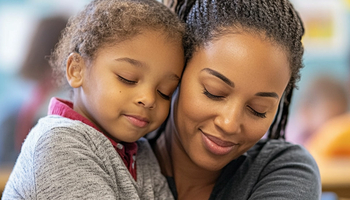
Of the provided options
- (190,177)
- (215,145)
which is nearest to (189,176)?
(190,177)

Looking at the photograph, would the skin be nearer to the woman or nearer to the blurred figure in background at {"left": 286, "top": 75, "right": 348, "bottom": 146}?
the woman

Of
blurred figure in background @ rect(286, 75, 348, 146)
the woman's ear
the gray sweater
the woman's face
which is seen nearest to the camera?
the gray sweater

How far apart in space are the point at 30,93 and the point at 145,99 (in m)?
1.51

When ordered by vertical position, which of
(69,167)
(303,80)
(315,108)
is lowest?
(315,108)

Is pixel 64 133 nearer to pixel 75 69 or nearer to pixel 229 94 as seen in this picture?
pixel 75 69

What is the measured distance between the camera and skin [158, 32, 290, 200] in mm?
1103

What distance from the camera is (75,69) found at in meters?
1.24

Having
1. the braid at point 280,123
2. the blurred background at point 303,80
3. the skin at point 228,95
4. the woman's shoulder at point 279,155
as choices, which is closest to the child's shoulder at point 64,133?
the skin at point 228,95

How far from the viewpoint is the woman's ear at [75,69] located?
1.22 m

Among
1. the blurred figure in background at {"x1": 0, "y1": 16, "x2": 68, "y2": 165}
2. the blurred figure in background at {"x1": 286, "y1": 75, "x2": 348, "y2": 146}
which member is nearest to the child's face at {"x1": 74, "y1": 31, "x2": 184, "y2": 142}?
the blurred figure in background at {"x1": 0, "y1": 16, "x2": 68, "y2": 165}

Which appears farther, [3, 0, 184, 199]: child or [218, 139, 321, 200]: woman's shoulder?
[218, 139, 321, 200]: woman's shoulder

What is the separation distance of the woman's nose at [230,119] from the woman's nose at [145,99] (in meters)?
0.19

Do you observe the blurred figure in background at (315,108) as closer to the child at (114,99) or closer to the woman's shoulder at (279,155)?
→ the woman's shoulder at (279,155)

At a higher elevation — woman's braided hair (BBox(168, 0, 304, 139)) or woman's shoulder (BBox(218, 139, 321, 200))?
woman's braided hair (BBox(168, 0, 304, 139))
